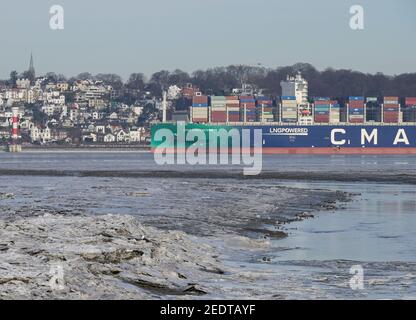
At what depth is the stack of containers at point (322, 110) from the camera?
143875 millimetres

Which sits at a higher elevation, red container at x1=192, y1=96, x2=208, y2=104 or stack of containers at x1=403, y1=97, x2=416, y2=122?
red container at x1=192, y1=96, x2=208, y2=104

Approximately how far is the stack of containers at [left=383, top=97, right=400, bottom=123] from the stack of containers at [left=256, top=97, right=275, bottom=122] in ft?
50.0

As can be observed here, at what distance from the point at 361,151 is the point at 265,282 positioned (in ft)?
386

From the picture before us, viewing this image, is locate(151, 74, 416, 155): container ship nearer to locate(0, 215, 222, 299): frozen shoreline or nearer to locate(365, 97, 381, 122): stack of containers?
locate(365, 97, 381, 122): stack of containers

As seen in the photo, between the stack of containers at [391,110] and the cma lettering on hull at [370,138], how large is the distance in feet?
31.1

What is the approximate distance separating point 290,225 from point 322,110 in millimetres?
119587

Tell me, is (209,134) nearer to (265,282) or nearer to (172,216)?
(172,216)

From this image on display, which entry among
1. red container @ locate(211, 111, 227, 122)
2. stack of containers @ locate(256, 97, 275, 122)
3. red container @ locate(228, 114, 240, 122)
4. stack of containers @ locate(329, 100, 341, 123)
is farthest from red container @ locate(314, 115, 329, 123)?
red container @ locate(211, 111, 227, 122)

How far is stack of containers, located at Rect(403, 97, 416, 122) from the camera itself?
147m

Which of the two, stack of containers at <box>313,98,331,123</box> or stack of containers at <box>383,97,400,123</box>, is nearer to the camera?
stack of containers at <box>313,98,331,123</box>

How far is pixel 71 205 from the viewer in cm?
3266

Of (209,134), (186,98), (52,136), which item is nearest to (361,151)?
(209,134)
